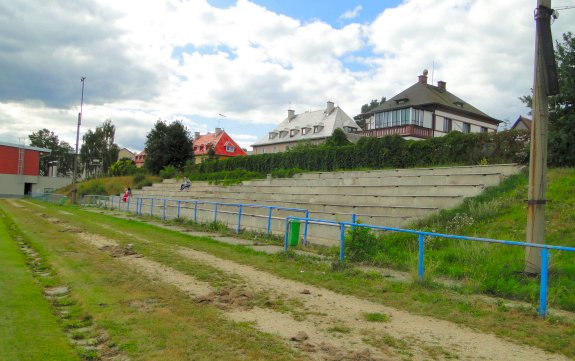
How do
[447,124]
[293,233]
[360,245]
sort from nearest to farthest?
[360,245] < [293,233] < [447,124]

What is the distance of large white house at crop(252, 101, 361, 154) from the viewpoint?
6425 centimetres

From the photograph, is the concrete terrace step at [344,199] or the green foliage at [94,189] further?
the green foliage at [94,189]

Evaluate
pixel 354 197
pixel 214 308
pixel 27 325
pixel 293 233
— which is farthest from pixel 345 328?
pixel 354 197

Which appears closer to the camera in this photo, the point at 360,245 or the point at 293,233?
the point at 360,245

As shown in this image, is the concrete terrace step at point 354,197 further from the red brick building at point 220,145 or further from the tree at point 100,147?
the tree at point 100,147

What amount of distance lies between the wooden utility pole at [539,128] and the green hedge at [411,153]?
8998 millimetres

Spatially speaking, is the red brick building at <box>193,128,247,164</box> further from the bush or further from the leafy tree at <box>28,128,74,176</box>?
the bush

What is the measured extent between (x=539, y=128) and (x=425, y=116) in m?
37.3

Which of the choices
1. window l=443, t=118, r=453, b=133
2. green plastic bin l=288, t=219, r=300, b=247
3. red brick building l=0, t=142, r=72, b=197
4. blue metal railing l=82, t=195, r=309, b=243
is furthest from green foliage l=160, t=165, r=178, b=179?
green plastic bin l=288, t=219, r=300, b=247

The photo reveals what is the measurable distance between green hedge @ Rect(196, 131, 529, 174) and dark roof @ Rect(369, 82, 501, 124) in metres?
17.7

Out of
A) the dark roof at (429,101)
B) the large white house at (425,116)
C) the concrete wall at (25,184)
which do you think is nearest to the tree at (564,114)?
the large white house at (425,116)

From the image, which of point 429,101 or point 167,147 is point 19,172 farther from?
point 429,101

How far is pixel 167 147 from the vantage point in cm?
5178

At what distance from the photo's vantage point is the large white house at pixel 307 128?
211ft
